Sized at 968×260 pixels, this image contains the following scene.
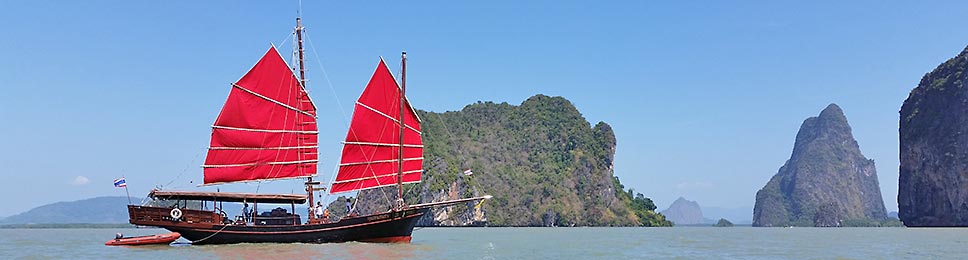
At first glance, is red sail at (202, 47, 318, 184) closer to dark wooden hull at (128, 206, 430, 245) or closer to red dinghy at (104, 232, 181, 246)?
dark wooden hull at (128, 206, 430, 245)

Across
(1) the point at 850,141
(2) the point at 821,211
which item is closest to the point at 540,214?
(2) the point at 821,211

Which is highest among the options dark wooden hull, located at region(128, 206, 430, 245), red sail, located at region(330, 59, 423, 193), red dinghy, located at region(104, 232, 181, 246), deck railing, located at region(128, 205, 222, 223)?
red sail, located at region(330, 59, 423, 193)

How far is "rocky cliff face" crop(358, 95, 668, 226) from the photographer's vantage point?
85.9 metres

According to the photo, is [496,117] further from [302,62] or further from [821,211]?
[302,62]

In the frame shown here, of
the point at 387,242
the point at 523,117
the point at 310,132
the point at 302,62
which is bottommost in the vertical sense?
the point at 387,242

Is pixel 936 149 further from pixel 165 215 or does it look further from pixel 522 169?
pixel 165 215

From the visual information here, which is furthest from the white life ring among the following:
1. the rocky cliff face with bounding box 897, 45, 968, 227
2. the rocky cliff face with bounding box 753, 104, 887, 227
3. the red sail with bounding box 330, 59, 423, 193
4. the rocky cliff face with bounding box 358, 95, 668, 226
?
the rocky cliff face with bounding box 753, 104, 887, 227

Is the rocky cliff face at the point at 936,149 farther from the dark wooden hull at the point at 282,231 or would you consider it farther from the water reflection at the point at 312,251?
the water reflection at the point at 312,251

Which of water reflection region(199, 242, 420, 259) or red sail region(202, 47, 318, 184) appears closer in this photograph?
water reflection region(199, 242, 420, 259)

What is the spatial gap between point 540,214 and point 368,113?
6446 cm

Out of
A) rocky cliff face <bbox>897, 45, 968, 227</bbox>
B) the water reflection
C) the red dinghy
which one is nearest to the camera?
the water reflection

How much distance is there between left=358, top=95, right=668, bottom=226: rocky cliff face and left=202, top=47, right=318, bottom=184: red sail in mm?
51715

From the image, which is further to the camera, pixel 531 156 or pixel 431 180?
pixel 531 156

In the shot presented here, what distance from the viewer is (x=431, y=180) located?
85.0 meters
